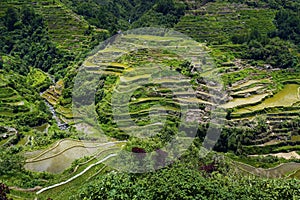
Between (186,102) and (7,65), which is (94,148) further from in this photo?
(7,65)

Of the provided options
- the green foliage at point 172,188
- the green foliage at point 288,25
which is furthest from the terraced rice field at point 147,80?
the green foliage at point 288,25

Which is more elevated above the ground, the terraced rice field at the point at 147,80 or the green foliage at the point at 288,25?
the terraced rice field at the point at 147,80

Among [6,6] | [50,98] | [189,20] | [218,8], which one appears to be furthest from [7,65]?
[218,8]

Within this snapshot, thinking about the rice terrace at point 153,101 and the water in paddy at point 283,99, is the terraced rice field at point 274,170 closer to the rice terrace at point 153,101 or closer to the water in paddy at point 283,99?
the rice terrace at point 153,101

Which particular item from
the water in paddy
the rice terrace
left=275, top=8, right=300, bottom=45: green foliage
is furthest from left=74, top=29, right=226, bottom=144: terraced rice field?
left=275, top=8, right=300, bottom=45: green foliage

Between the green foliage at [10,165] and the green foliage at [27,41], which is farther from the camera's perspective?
the green foliage at [27,41]

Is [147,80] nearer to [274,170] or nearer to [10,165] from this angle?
[274,170]

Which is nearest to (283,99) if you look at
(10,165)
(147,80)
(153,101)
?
(153,101)

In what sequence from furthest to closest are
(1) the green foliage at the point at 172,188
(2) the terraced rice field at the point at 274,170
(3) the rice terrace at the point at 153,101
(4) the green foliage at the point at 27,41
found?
Result: (4) the green foliage at the point at 27,41
(2) the terraced rice field at the point at 274,170
(3) the rice terrace at the point at 153,101
(1) the green foliage at the point at 172,188
